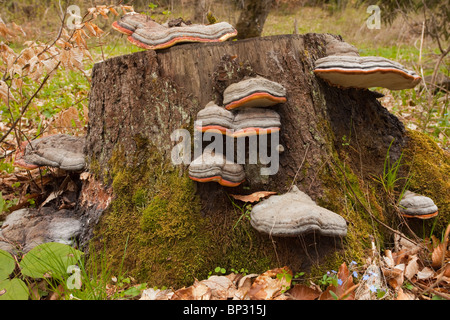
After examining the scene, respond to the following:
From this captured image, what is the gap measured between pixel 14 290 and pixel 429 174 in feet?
14.0

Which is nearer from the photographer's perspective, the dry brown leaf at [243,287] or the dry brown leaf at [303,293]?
the dry brown leaf at [303,293]

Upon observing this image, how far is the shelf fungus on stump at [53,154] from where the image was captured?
353 cm

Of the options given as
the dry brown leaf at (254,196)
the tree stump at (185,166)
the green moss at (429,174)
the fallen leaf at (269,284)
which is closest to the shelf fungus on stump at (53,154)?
the tree stump at (185,166)

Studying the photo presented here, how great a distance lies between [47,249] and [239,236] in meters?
1.70

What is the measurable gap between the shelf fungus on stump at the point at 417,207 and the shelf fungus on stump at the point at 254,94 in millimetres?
1674

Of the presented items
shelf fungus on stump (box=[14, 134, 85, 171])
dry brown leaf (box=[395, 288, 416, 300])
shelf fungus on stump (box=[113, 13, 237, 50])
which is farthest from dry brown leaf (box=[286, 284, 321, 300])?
shelf fungus on stump (box=[14, 134, 85, 171])

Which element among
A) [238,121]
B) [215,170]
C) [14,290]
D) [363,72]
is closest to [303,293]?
[215,170]

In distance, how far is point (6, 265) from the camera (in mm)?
2643

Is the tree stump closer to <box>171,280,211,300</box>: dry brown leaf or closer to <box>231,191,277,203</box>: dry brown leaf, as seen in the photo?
<box>231,191,277,203</box>: dry brown leaf

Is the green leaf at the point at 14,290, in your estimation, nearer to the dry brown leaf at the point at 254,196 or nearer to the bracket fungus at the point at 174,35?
the dry brown leaf at the point at 254,196

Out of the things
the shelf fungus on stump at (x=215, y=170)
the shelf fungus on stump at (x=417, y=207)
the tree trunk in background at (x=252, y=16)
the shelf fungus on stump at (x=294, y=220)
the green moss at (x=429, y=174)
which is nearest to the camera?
the shelf fungus on stump at (x=294, y=220)

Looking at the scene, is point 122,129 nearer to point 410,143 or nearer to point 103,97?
point 103,97
